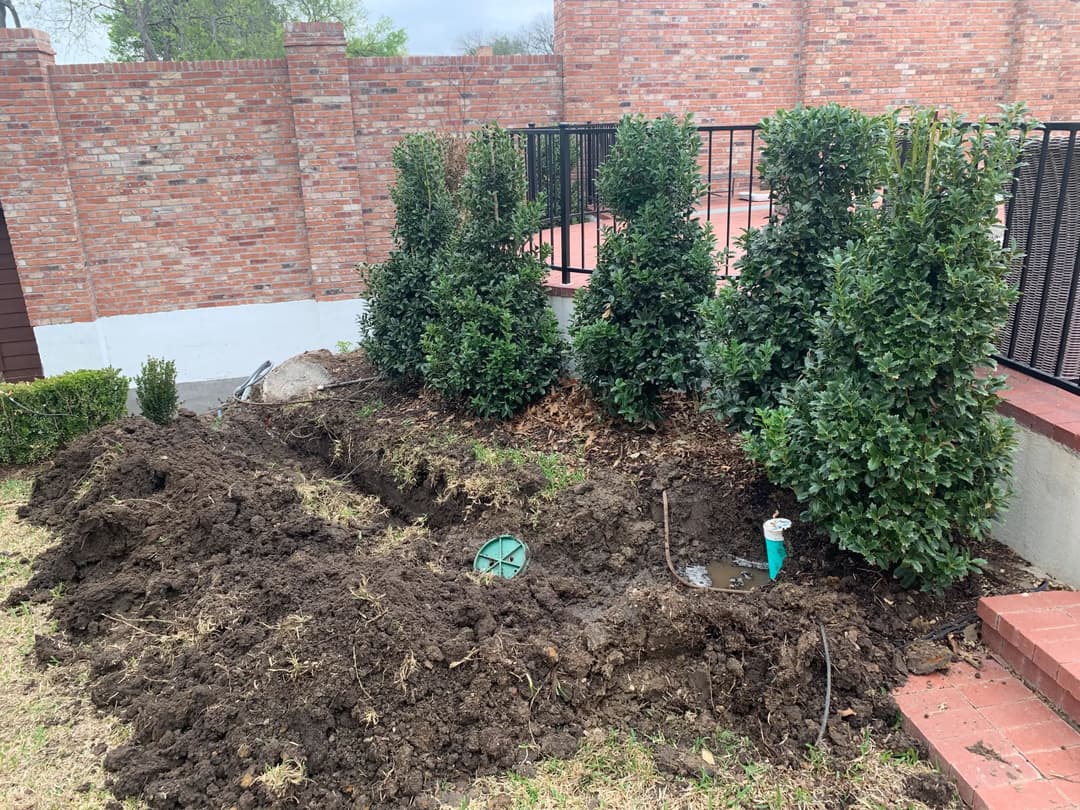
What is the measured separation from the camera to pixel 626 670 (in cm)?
309

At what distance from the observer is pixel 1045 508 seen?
131 inches

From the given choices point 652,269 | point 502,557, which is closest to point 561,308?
point 652,269

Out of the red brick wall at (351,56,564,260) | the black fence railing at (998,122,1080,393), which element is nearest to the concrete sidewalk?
the red brick wall at (351,56,564,260)

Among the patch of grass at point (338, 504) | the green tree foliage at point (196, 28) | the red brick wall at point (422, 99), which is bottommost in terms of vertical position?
the patch of grass at point (338, 504)

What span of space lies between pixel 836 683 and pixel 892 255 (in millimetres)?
1720

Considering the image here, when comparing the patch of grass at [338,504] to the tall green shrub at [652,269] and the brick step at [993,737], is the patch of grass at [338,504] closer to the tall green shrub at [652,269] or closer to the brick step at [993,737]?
the tall green shrub at [652,269]

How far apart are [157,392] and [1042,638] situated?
21.2 ft

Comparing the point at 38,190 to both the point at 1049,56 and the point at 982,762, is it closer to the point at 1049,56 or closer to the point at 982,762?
the point at 982,762

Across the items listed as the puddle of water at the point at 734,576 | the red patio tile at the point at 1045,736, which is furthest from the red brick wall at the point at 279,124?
the red patio tile at the point at 1045,736

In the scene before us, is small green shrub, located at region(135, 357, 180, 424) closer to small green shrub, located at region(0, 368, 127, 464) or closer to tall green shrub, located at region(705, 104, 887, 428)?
small green shrub, located at region(0, 368, 127, 464)

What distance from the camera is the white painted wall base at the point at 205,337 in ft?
30.3

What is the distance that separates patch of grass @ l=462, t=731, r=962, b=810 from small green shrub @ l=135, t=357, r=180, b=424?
5133mm

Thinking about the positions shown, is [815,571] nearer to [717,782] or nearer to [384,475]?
[717,782]

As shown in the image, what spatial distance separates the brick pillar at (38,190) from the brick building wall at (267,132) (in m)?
0.02
